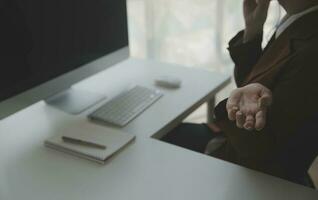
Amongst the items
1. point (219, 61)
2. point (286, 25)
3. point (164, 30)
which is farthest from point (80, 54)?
point (219, 61)

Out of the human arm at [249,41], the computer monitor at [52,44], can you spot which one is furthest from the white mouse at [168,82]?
the human arm at [249,41]

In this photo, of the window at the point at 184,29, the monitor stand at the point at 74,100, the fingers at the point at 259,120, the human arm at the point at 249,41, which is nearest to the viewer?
the fingers at the point at 259,120

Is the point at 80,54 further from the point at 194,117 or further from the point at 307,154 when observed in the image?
the point at 194,117

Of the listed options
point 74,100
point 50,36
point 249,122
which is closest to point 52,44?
point 50,36

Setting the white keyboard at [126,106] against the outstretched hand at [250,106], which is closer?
the outstretched hand at [250,106]

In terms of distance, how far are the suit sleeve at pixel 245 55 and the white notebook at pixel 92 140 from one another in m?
0.38

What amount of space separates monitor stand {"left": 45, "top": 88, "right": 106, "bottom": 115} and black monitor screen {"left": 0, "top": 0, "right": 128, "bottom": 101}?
13 centimetres

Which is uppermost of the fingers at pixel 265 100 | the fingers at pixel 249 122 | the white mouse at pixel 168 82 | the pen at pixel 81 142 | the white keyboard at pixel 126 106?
the fingers at pixel 265 100

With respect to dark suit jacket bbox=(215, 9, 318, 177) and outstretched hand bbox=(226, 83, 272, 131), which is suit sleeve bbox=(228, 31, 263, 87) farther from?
outstretched hand bbox=(226, 83, 272, 131)

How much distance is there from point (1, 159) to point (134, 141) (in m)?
0.37

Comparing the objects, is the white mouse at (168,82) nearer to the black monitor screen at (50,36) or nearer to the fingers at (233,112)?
the black monitor screen at (50,36)

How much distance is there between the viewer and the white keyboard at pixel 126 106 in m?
1.29

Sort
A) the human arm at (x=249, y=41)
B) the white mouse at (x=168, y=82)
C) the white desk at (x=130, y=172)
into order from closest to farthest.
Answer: the white desk at (x=130, y=172), the human arm at (x=249, y=41), the white mouse at (x=168, y=82)

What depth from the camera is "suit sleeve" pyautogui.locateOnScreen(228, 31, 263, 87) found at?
121cm
